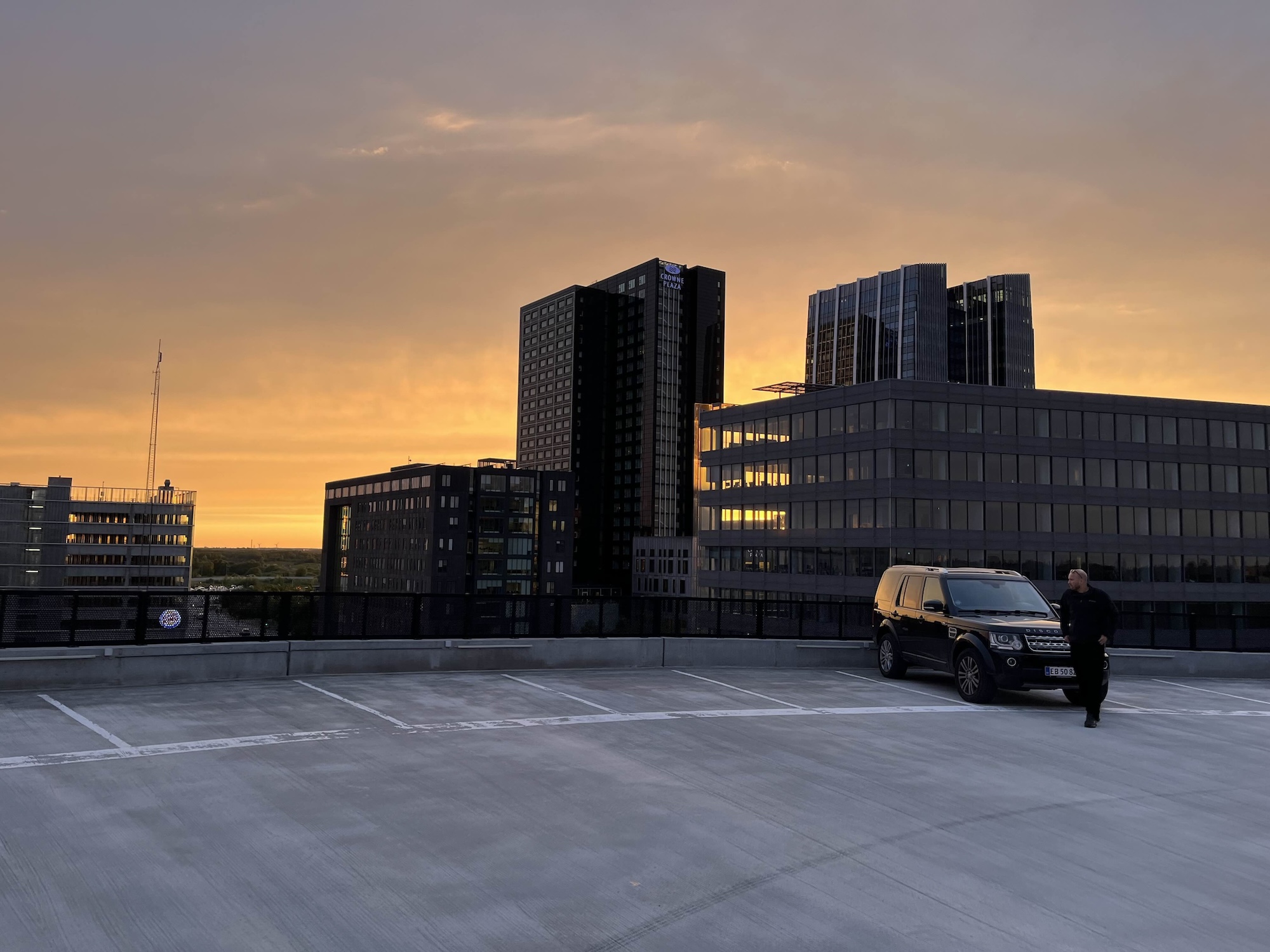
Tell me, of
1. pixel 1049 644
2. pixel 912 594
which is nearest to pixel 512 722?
pixel 1049 644

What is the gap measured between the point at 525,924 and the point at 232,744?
5.38 m

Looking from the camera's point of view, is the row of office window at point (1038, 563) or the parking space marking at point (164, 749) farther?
the row of office window at point (1038, 563)

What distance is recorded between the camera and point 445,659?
1598cm

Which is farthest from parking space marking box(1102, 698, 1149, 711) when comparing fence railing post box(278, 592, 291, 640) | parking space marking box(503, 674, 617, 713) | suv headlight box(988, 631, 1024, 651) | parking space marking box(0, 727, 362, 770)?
fence railing post box(278, 592, 291, 640)

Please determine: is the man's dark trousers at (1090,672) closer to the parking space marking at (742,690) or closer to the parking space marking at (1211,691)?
the parking space marking at (742,690)

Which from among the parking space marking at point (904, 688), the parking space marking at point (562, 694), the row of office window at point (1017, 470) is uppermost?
the row of office window at point (1017, 470)

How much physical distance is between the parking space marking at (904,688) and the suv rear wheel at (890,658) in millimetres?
201

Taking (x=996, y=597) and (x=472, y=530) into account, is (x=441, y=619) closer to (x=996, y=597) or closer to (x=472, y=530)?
(x=996, y=597)

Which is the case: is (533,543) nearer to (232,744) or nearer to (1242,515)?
(1242,515)

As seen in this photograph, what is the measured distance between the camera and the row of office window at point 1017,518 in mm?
84250

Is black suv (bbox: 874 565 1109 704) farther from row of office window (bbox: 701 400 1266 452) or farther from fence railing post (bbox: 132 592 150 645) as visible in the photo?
row of office window (bbox: 701 400 1266 452)

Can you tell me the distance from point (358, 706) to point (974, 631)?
28.2 feet

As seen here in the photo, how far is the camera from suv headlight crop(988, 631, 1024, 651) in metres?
13.6

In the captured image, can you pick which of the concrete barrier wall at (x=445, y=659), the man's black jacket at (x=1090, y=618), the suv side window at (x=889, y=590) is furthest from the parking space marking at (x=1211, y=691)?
the suv side window at (x=889, y=590)
